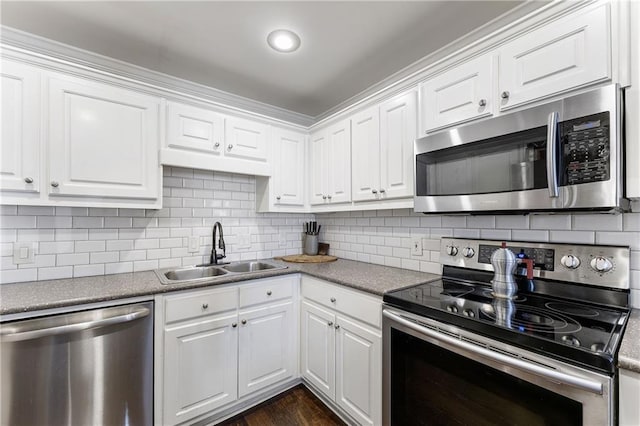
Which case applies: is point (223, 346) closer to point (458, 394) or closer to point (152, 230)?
point (152, 230)

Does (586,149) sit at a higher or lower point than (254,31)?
lower

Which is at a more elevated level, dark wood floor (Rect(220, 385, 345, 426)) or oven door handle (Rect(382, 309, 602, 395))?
oven door handle (Rect(382, 309, 602, 395))

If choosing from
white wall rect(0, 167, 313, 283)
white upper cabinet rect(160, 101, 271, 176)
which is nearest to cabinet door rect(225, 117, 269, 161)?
white upper cabinet rect(160, 101, 271, 176)

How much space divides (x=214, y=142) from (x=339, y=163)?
1.00 meters

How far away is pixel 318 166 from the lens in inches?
101

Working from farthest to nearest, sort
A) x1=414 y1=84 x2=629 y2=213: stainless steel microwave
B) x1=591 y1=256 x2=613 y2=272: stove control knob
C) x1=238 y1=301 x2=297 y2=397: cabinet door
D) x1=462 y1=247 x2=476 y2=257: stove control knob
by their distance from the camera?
x1=238 y1=301 x2=297 y2=397: cabinet door, x1=462 y1=247 x2=476 y2=257: stove control knob, x1=591 y1=256 x2=613 y2=272: stove control knob, x1=414 y1=84 x2=629 y2=213: stainless steel microwave

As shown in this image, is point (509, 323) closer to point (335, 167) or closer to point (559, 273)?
point (559, 273)

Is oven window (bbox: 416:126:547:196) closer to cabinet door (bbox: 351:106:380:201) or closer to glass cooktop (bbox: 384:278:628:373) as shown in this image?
Result: cabinet door (bbox: 351:106:380:201)

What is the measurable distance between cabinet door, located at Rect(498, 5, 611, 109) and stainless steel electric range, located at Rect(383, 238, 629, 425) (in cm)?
73

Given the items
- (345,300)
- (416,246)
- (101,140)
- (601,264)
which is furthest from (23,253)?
(601,264)

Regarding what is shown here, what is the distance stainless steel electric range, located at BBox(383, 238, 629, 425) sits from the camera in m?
0.85

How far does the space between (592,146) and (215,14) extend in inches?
74.3

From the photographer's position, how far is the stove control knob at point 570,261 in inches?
50.9

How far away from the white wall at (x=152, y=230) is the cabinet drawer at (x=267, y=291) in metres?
0.62
